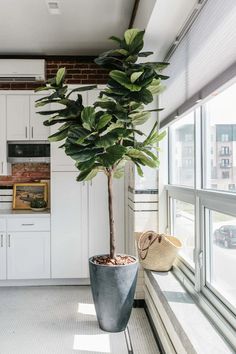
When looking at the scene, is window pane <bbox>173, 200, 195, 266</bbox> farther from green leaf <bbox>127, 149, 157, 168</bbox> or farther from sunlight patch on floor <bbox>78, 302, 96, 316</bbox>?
sunlight patch on floor <bbox>78, 302, 96, 316</bbox>

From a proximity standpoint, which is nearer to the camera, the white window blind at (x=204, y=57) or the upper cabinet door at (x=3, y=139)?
the white window blind at (x=204, y=57)

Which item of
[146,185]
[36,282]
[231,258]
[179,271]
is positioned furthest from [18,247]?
[231,258]

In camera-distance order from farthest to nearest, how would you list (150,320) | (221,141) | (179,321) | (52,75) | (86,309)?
(52,75) → (86,309) → (150,320) → (221,141) → (179,321)

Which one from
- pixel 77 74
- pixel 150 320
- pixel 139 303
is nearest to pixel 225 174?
pixel 150 320

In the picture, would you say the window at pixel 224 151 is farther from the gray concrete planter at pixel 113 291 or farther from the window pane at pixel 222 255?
the gray concrete planter at pixel 113 291

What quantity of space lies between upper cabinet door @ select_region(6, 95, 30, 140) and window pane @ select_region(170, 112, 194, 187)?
1.84 metres

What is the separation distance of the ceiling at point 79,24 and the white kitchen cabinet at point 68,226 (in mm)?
1528

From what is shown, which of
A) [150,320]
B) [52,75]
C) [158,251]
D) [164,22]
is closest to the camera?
[164,22]

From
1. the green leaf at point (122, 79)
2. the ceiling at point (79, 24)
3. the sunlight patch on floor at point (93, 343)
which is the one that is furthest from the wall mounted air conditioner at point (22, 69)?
the sunlight patch on floor at point (93, 343)

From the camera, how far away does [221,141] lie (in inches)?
79.4

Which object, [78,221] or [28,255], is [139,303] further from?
[28,255]

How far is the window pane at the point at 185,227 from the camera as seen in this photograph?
8.72ft

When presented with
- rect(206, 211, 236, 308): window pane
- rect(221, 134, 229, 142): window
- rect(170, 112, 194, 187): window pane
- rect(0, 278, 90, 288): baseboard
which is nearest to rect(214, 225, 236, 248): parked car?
rect(206, 211, 236, 308): window pane

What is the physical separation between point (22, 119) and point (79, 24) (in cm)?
129
